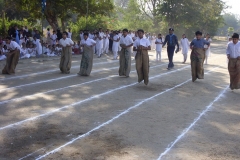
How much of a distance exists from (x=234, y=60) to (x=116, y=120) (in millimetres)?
5723

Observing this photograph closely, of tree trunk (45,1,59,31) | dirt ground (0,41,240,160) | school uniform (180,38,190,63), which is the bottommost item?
dirt ground (0,41,240,160)

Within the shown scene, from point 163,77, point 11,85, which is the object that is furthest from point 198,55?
point 11,85

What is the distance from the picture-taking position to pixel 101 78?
1475 cm

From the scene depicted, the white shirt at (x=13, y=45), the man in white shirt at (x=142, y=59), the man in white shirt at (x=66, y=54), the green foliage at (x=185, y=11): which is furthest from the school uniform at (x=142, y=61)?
the green foliage at (x=185, y=11)

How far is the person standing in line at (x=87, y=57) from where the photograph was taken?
15203mm

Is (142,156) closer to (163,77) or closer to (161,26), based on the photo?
(163,77)

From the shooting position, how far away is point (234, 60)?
12.4m

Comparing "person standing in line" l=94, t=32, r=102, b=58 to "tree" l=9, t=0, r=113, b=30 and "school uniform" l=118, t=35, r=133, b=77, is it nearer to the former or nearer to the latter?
"tree" l=9, t=0, r=113, b=30

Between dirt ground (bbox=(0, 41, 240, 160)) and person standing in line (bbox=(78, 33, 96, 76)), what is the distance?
125cm

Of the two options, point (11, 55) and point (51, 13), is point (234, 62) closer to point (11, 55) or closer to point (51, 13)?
point (11, 55)

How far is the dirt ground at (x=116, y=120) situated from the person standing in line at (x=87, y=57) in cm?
125

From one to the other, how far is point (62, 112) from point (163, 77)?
758cm

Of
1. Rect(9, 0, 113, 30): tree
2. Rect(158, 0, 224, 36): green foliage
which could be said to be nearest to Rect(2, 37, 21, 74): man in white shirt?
Rect(9, 0, 113, 30): tree

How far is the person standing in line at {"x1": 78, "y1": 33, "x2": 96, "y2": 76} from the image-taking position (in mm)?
15203
